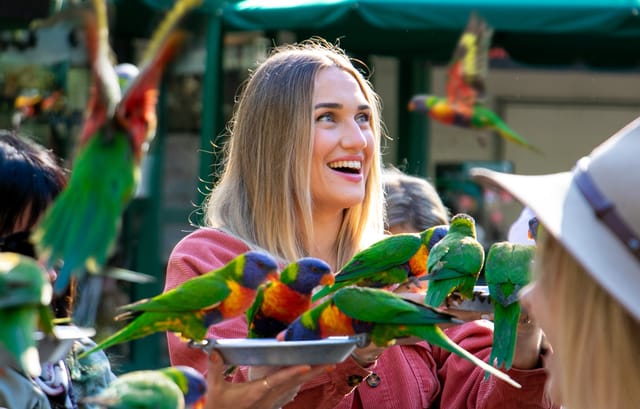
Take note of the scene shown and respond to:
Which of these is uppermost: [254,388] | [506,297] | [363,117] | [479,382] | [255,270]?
[363,117]

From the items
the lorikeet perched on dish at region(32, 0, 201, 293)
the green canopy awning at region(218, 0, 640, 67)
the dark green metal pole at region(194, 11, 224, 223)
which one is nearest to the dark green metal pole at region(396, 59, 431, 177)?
the green canopy awning at region(218, 0, 640, 67)

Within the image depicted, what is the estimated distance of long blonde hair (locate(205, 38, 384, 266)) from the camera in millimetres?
2521

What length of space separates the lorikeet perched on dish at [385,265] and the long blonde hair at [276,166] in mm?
189

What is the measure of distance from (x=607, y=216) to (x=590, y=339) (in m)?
0.17

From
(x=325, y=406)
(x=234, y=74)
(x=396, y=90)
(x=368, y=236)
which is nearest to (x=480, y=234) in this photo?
(x=396, y=90)

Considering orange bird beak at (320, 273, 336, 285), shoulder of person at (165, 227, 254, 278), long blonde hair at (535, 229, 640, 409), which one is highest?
long blonde hair at (535, 229, 640, 409)

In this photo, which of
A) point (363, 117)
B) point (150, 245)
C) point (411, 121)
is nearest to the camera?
point (363, 117)

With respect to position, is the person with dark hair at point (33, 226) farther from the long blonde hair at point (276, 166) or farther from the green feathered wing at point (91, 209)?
the green feathered wing at point (91, 209)

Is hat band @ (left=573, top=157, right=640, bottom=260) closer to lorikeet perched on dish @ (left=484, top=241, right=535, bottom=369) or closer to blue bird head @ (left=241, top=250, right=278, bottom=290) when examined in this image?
blue bird head @ (left=241, top=250, right=278, bottom=290)

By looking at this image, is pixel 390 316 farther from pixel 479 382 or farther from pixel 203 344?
Answer: pixel 479 382

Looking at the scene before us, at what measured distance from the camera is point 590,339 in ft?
4.29

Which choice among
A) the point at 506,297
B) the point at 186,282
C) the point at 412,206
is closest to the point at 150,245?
the point at 412,206

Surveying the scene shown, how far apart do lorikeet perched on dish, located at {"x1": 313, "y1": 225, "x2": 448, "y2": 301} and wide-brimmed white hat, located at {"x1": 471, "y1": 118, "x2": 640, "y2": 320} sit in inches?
41.6

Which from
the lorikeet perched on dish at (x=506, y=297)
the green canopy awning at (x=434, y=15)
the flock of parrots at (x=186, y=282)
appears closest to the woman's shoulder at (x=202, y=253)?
the flock of parrots at (x=186, y=282)
